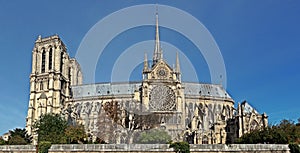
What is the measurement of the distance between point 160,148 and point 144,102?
39.3 meters

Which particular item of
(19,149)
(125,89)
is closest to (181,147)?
(19,149)

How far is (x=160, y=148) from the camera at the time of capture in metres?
36.1

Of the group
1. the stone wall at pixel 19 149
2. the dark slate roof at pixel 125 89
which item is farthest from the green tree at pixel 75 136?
the dark slate roof at pixel 125 89

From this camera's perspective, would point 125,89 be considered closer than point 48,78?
No

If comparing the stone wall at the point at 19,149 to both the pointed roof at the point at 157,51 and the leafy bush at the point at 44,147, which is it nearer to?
the leafy bush at the point at 44,147

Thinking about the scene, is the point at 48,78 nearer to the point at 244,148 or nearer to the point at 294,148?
the point at 244,148

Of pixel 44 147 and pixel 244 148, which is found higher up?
pixel 44 147

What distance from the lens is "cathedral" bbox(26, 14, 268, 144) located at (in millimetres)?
69688

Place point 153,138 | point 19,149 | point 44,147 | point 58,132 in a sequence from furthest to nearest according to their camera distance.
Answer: point 58,132 → point 153,138 → point 19,149 → point 44,147

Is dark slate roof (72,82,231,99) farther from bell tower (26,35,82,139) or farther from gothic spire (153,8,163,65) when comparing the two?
gothic spire (153,8,163,65)

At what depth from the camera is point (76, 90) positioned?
9675 centimetres

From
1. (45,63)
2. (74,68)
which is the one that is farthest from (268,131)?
(74,68)

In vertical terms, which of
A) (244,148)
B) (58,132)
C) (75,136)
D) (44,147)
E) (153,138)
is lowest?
(244,148)

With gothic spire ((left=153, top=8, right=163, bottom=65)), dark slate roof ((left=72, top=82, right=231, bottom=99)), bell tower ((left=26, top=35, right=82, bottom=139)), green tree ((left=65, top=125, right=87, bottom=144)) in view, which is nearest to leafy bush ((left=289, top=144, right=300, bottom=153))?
green tree ((left=65, top=125, right=87, bottom=144))
